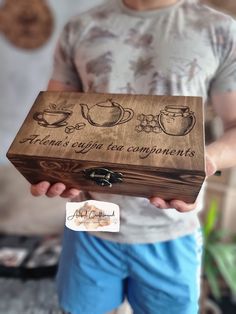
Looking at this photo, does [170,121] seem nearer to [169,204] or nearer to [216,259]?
[169,204]

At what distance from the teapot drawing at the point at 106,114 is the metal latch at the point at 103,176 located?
72 mm

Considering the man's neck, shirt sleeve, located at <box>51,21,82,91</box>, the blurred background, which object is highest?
the man's neck

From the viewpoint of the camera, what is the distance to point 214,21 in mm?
578

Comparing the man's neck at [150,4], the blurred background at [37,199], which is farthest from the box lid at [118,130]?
the blurred background at [37,199]

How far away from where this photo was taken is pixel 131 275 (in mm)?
661

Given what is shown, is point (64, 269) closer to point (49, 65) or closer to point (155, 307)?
point (155, 307)

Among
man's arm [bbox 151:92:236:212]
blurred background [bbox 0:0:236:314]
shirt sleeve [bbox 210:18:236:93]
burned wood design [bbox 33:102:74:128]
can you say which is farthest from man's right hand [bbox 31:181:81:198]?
blurred background [bbox 0:0:236:314]

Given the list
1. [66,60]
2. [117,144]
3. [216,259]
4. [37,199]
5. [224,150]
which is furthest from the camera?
[37,199]

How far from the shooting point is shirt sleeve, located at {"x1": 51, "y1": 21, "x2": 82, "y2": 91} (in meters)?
0.66

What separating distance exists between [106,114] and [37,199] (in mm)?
890

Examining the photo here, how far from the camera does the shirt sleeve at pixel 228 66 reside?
0.56 metres

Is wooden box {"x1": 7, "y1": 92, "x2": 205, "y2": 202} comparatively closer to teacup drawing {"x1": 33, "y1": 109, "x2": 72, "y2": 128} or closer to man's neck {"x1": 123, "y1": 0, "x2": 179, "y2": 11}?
teacup drawing {"x1": 33, "y1": 109, "x2": 72, "y2": 128}

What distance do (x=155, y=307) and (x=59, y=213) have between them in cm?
72

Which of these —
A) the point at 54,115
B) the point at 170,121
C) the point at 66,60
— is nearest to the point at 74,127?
the point at 54,115
